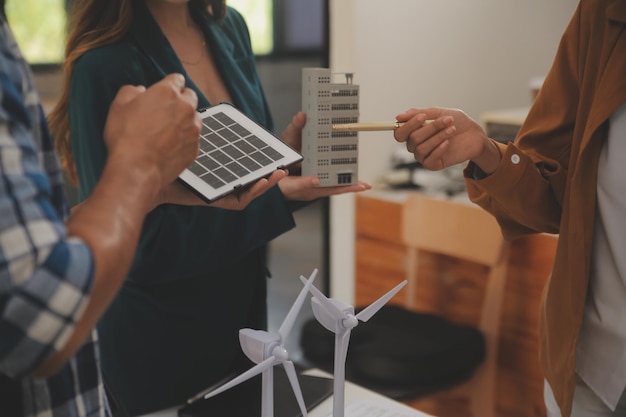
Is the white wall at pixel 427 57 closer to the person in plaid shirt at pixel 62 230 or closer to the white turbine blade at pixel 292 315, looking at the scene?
the white turbine blade at pixel 292 315

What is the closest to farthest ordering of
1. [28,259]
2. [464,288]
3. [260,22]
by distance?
[28,259]
[464,288]
[260,22]

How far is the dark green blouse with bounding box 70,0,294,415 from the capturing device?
1.15 meters

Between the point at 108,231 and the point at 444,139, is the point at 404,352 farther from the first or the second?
the point at 108,231

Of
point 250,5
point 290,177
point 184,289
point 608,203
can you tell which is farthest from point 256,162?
point 250,5

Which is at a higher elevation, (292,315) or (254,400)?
(292,315)

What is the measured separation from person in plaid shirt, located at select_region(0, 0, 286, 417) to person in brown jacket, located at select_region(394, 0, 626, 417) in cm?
55

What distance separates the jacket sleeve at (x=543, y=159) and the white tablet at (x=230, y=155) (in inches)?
15.4

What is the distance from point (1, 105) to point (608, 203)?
2.91 ft

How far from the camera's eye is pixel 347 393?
1186mm

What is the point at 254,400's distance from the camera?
1.11 metres

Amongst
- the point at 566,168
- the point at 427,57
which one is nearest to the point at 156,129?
the point at 566,168

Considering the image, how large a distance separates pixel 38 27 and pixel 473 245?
170 centimetres

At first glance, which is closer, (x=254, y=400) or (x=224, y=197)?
(x=224, y=197)

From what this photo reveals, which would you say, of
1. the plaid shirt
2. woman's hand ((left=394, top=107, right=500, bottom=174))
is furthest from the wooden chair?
the plaid shirt
